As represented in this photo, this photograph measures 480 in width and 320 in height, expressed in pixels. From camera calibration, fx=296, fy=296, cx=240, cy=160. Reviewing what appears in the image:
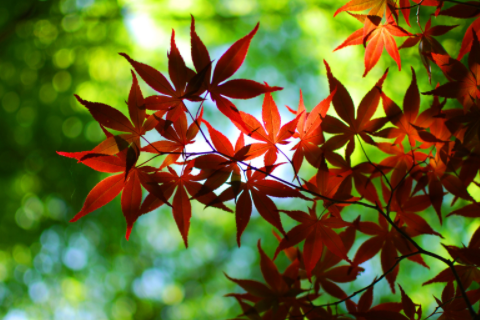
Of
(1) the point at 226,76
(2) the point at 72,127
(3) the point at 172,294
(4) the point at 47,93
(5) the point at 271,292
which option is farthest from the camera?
(4) the point at 47,93

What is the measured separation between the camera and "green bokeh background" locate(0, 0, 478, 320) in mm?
1903

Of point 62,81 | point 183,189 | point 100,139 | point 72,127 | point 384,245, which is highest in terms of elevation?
point 62,81

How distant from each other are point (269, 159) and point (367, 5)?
1.11 ft

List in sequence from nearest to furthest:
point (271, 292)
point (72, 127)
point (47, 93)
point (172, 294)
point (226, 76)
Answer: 1. point (226, 76)
2. point (271, 292)
3. point (172, 294)
4. point (72, 127)
5. point (47, 93)

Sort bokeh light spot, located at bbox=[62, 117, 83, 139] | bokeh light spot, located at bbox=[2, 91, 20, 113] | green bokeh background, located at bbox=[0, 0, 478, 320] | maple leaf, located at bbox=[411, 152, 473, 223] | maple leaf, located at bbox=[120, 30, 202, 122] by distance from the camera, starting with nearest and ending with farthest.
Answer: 1. maple leaf, located at bbox=[120, 30, 202, 122]
2. maple leaf, located at bbox=[411, 152, 473, 223]
3. green bokeh background, located at bbox=[0, 0, 478, 320]
4. bokeh light spot, located at bbox=[62, 117, 83, 139]
5. bokeh light spot, located at bbox=[2, 91, 20, 113]

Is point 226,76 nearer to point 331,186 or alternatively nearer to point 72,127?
point 331,186

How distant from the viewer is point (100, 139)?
78.7 inches

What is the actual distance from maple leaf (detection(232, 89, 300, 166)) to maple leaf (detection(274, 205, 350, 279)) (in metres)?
0.11

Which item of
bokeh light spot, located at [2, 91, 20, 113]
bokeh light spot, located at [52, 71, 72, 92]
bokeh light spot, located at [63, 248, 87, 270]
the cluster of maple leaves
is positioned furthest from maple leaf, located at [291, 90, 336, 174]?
bokeh light spot, located at [2, 91, 20, 113]

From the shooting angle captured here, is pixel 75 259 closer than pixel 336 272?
No

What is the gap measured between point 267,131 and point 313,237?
189 millimetres

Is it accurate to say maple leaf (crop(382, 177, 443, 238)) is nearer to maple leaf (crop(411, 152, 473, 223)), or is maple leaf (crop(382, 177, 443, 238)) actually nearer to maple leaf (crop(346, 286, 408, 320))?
maple leaf (crop(411, 152, 473, 223))

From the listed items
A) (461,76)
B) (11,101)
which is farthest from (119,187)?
(11,101)

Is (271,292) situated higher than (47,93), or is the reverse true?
(47,93)
